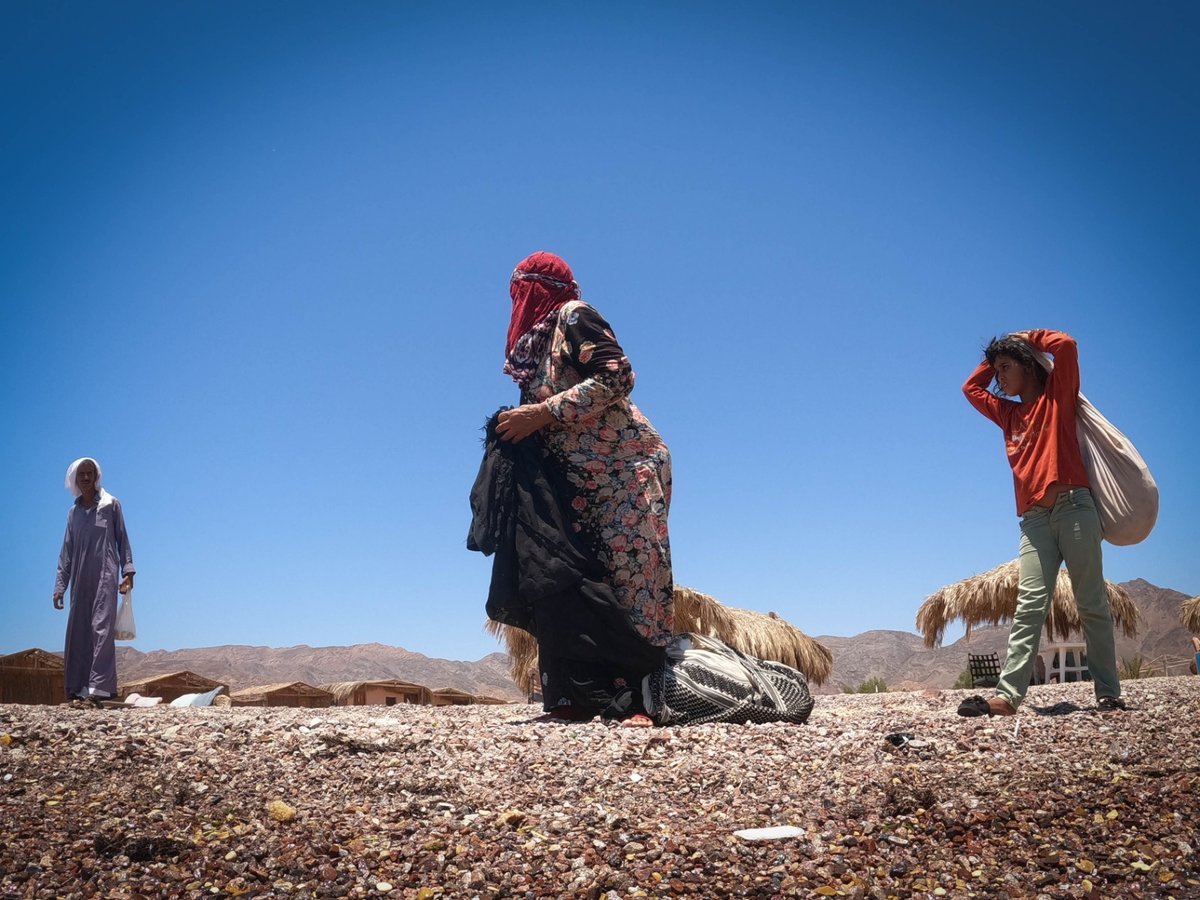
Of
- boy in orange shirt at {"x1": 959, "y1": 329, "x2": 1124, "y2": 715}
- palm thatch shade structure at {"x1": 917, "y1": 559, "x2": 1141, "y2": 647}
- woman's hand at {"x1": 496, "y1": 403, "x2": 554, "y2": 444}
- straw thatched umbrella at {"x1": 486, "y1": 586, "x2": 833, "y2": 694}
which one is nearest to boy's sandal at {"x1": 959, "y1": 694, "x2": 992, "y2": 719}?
boy in orange shirt at {"x1": 959, "y1": 329, "x2": 1124, "y2": 715}

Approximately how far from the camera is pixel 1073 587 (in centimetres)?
434

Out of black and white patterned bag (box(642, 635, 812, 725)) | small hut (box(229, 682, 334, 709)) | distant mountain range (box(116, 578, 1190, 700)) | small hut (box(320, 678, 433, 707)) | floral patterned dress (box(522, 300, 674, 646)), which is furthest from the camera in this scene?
distant mountain range (box(116, 578, 1190, 700))

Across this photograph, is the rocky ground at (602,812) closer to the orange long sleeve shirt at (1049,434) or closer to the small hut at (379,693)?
the orange long sleeve shirt at (1049,434)

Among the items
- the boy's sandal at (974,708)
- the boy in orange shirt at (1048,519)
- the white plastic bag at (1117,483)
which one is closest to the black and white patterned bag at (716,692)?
the boy's sandal at (974,708)

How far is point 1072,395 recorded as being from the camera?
4.53 m

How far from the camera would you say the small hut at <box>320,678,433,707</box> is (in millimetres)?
11703

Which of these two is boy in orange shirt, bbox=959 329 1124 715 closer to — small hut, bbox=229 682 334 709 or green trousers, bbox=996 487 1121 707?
green trousers, bbox=996 487 1121 707

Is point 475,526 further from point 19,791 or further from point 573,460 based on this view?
point 19,791

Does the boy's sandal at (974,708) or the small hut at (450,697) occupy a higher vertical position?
the boy's sandal at (974,708)

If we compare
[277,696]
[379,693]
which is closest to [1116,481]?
[277,696]

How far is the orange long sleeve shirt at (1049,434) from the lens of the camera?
14.5 ft

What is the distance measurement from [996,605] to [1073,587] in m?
11.7

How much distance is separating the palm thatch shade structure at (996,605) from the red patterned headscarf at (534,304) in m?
12.5

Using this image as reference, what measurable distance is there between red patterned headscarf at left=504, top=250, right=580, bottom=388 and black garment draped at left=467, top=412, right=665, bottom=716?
39 cm
